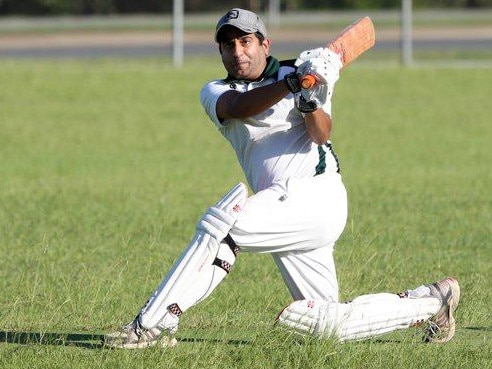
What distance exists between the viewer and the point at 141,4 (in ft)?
154

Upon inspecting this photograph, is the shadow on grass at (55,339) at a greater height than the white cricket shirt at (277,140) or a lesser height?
lesser

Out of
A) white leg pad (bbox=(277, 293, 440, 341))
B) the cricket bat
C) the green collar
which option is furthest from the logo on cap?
white leg pad (bbox=(277, 293, 440, 341))

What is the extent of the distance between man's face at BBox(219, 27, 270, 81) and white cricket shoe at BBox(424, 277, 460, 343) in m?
1.44

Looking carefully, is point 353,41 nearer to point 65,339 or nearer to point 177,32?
point 65,339

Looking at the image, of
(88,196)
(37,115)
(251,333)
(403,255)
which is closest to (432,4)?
(37,115)

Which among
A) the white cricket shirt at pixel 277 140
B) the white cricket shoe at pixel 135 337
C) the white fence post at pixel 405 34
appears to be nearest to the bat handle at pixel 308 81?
the white cricket shirt at pixel 277 140

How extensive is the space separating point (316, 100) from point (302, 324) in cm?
108

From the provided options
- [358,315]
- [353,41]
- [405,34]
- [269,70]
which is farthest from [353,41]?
[405,34]

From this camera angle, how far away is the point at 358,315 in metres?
6.43

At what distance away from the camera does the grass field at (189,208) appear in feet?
21.9

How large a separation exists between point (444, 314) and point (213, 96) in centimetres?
162

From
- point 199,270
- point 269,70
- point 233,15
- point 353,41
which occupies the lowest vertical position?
point 199,270

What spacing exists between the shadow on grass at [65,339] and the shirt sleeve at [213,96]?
1142 mm

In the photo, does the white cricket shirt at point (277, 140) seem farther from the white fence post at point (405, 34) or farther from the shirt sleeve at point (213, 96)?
the white fence post at point (405, 34)
